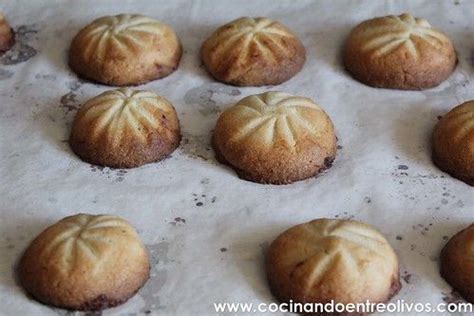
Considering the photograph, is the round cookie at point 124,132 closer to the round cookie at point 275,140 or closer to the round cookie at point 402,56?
the round cookie at point 275,140

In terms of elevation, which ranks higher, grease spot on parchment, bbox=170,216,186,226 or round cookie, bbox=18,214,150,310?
round cookie, bbox=18,214,150,310

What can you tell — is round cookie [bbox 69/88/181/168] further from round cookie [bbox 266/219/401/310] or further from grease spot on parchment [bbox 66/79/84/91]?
round cookie [bbox 266/219/401/310]

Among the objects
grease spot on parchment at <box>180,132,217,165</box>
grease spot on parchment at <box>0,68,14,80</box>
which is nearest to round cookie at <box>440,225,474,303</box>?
grease spot on parchment at <box>180,132,217,165</box>

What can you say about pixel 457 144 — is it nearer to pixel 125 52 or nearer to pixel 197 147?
pixel 197 147

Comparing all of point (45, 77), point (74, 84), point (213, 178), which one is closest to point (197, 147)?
point (213, 178)

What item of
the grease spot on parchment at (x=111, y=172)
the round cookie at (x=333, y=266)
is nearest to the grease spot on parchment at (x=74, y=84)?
the grease spot on parchment at (x=111, y=172)
